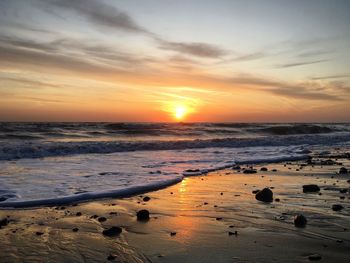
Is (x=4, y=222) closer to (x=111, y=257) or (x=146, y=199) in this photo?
(x=111, y=257)

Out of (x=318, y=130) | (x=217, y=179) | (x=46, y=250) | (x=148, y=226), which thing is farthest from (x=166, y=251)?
(x=318, y=130)

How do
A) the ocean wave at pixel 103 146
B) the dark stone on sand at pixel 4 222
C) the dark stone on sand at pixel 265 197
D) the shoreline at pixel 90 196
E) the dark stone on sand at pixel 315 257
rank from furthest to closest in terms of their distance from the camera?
the ocean wave at pixel 103 146
the dark stone on sand at pixel 265 197
the shoreline at pixel 90 196
the dark stone on sand at pixel 4 222
the dark stone on sand at pixel 315 257

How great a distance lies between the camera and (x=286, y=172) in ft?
40.5

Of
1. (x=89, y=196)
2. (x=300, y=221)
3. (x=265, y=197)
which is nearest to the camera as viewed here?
(x=300, y=221)

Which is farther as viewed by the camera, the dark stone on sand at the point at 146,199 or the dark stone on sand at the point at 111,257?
the dark stone on sand at the point at 146,199

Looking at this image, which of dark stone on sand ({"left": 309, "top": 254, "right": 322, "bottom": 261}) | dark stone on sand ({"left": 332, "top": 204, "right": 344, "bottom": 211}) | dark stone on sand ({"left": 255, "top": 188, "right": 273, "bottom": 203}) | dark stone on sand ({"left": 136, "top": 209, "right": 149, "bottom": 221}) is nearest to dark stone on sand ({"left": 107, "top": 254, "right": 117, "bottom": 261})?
dark stone on sand ({"left": 136, "top": 209, "right": 149, "bottom": 221})

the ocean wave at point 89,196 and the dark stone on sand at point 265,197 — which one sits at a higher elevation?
the dark stone on sand at point 265,197

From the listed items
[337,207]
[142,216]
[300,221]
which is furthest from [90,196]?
[337,207]

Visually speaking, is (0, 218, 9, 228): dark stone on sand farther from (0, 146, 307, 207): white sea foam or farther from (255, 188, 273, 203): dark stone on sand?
(255, 188, 273, 203): dark stone on sand

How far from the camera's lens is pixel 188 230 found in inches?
217

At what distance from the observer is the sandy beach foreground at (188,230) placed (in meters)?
4.45

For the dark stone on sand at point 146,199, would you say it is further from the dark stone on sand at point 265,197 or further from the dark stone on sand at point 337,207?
the dark stone on sand at point 337,207

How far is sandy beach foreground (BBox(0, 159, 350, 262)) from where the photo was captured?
4.45m

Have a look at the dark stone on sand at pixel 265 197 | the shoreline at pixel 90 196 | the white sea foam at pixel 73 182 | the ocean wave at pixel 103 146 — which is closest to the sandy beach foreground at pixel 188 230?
the dark stone on sand at pixel 265 197
